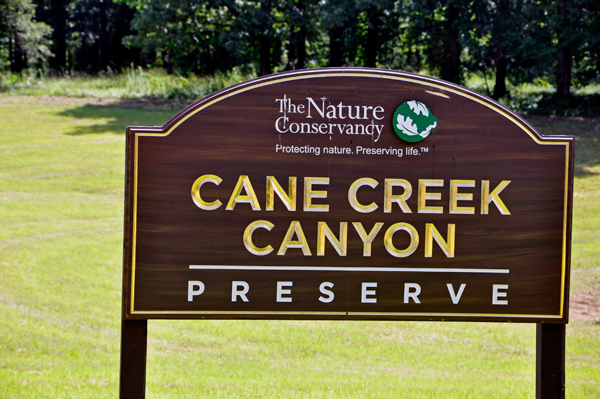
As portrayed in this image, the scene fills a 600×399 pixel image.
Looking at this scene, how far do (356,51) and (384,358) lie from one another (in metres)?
24.2

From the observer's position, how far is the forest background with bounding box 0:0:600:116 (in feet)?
73.8

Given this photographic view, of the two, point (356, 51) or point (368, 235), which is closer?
point (368, 235)

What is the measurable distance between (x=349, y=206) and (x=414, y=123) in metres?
0.60

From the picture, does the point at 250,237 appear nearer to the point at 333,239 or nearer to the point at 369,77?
the point at 333,239

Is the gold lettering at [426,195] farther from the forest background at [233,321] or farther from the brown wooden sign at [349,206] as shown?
the forest background at [233,321]

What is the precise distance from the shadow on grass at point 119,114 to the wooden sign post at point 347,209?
14.4 metres

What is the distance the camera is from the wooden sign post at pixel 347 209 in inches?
139

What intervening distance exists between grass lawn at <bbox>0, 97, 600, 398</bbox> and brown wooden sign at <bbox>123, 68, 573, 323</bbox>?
5.86 ft

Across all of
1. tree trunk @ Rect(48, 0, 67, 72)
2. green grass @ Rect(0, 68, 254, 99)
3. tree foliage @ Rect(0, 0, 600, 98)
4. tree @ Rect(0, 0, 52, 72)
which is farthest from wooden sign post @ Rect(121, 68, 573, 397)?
tree trunk @ Rect(48, 0, 67, 72)

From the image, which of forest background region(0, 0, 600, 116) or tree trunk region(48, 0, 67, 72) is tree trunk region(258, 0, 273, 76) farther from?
tree trunk region(48, 0, 67, 72)

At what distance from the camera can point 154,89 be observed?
24.8 m

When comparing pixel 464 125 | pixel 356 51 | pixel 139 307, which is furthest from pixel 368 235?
pixel 356 51

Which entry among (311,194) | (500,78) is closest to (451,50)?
(500,78)

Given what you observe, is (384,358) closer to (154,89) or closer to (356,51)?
(154,89)
